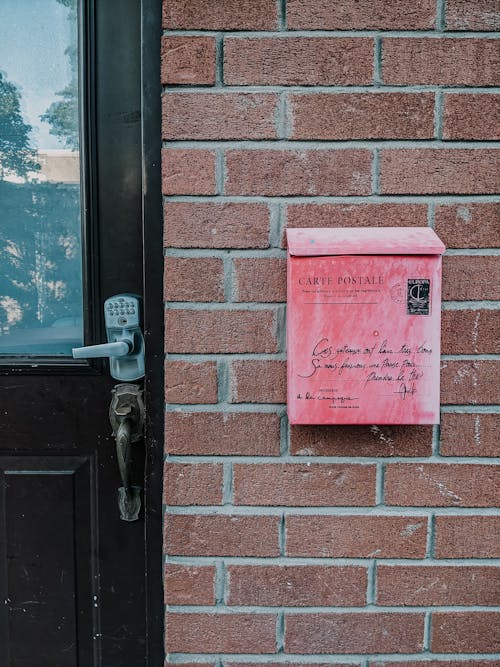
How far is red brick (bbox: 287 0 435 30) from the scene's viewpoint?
1078 mm

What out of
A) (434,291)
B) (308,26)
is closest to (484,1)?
(308,26)

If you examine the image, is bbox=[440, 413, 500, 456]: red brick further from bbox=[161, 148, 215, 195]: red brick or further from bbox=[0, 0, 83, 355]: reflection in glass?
bbox=[0, 0, 83, 355]: reflection in glass

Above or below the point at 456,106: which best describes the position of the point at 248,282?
below

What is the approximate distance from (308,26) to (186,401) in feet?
2.65

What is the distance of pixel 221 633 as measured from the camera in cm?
118

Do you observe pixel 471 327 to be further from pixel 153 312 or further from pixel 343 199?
pixel 153 312

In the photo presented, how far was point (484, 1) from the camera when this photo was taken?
1.08 meters

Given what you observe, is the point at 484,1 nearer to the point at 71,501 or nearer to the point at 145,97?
the point at 145,97

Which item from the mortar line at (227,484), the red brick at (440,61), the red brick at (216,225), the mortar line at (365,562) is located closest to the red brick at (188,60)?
the red brick at (216,225)

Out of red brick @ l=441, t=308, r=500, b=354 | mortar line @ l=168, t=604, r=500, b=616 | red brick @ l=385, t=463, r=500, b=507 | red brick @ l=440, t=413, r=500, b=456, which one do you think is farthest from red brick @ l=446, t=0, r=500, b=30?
mortar line @ l=168, t=604, r=500, b=616

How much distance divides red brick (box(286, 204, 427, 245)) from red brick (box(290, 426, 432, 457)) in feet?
1.41

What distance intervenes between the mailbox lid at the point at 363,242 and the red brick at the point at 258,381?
25 centimetres

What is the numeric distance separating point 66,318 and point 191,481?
531 mm

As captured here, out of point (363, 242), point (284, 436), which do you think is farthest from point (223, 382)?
point (363, 242)
